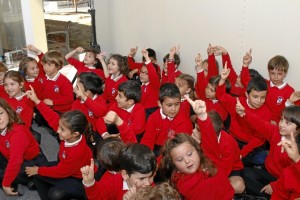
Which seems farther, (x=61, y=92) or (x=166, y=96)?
(x=61, y=92)

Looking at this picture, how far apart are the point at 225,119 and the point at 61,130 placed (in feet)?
4.81

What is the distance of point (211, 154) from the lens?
6.95 feet

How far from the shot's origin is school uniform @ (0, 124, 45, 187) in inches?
90.0

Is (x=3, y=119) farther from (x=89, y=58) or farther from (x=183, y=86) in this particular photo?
(x=89, y=58)

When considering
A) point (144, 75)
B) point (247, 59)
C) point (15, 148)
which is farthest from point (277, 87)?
point (15, 148)

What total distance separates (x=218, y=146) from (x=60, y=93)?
196 centimetres

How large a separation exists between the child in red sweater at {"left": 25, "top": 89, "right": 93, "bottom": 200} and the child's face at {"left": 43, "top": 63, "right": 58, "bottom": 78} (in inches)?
52.3

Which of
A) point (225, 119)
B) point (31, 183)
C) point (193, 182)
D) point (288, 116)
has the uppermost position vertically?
point (288, 116)

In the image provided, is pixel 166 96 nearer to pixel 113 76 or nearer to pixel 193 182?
pixel 193 182

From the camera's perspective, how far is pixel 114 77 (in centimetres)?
351

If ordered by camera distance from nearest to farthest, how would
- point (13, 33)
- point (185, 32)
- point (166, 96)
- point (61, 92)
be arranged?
point (166, 96), point (61, 92), point (185, 32), point (13, 33)

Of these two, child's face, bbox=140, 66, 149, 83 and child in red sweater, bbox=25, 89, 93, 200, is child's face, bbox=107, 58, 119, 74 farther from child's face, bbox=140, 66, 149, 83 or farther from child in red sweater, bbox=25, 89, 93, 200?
child in red sweater, bbox=25, 89, 93, 200

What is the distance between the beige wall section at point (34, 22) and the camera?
4438mm

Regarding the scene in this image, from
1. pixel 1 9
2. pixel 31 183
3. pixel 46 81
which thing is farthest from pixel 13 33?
pixel 31 183
